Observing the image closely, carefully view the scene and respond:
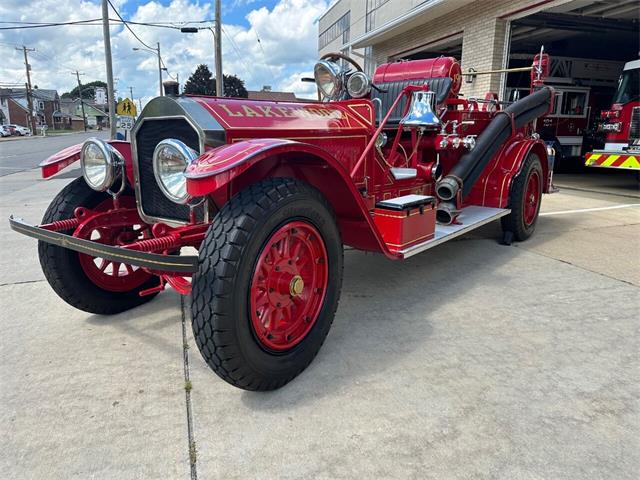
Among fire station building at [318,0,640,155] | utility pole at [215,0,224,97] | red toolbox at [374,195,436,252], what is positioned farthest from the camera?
utility pole at [215,0,224,97]

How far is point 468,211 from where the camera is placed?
15.4ft

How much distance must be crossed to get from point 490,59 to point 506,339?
874 cm

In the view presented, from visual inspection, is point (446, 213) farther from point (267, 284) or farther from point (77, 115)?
point (77, 115)

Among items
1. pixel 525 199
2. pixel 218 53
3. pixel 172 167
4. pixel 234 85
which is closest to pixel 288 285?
pixel 172 167

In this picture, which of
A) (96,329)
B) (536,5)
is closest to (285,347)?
(96,329)

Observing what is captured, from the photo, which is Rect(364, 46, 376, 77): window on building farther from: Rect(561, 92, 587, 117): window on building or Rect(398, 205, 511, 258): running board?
Rect(398, 205, 511, 258): running board

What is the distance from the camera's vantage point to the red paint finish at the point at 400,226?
303cm

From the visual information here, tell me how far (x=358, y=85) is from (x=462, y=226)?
1.53 m

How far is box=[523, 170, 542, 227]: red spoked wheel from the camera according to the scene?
5.16 m

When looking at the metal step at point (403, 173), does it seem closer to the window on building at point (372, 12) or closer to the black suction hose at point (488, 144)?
the black suction hose at point (488, 144)

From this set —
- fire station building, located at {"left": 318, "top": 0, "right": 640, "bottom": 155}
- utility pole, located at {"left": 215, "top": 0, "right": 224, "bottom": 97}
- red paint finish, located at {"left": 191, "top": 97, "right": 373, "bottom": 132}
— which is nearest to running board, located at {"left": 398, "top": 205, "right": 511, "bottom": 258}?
red paint finish, located at {"left": 191, "top": 97, "right": 373, "bottom": 132}

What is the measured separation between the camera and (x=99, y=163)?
274cm

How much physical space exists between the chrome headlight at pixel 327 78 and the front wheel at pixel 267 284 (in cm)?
152

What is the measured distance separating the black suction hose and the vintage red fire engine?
0.05 meters
